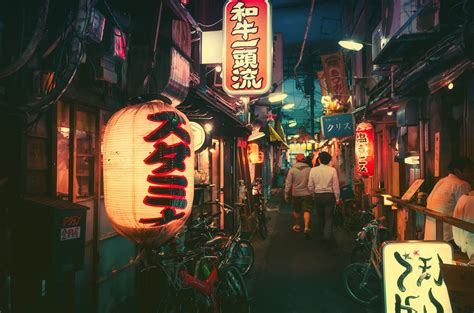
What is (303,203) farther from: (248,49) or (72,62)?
(72,62)

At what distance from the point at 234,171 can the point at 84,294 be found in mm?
11039

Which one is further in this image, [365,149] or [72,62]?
[365,149]

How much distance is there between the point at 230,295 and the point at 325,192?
7368 mm

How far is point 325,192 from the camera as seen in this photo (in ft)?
44.0

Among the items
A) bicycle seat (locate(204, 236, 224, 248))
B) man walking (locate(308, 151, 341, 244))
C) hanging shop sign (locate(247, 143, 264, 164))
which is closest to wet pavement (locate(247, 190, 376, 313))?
man walking (locate(308, 151, 341, 244))

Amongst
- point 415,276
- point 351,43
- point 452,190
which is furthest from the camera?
point 351,43

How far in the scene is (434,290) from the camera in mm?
4812

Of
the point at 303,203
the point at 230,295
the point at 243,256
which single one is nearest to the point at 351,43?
the point at 303,203

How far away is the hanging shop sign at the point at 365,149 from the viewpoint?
49.6ft

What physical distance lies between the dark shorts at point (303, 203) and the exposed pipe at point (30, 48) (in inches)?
493

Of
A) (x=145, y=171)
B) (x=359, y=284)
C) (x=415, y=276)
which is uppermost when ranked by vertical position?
(x=145, y=171)

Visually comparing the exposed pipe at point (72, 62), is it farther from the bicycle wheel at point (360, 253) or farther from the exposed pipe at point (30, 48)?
the bicycle wheel at point (360, 253)

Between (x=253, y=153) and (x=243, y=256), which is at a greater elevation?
(x=253, y=153)

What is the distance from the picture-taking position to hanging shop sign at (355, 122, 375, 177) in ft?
49.6
